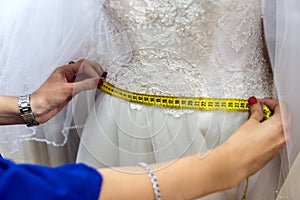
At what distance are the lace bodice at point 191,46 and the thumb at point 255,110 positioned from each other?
0.07 ft

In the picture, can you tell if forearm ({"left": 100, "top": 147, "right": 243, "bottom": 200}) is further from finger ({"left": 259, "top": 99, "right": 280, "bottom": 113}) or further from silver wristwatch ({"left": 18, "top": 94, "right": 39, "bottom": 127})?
silver wristwatch ({"left": 18, "top": 94, "right": 39, "bottom": 127})

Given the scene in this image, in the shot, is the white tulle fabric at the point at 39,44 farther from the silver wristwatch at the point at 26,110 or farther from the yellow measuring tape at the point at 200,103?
the yellow measuring tape at the point at 200,103

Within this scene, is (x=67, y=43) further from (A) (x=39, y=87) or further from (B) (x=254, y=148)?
(B) (x=254, y=148)

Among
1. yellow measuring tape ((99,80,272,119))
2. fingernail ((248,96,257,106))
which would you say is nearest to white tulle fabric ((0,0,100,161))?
yellow measuring tape ((99,80,272,119))

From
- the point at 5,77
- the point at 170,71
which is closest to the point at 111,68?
the point at 170,71

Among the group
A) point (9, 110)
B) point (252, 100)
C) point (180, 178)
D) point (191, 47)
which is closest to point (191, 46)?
point (191, 47)

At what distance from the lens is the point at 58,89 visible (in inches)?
30.0

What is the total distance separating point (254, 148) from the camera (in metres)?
0.55

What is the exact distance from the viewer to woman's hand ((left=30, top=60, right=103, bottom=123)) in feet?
2.45

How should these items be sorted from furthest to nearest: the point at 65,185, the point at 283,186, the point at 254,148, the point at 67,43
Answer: the point at 67,43 < the point at 283,186 < the point at 254,148 < the point at 65,185

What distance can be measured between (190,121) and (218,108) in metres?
0.04

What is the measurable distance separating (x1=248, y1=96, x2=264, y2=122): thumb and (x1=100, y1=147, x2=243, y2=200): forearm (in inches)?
3.6

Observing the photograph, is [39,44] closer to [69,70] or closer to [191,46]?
[69,70]

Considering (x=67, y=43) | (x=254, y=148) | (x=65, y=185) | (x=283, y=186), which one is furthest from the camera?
(x=67, y=43)
